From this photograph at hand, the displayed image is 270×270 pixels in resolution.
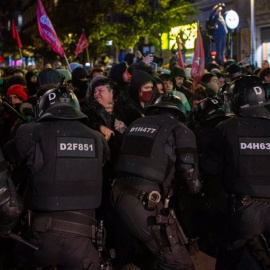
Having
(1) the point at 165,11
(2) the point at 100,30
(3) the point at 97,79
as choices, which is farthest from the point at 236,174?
(2) the point at 100,30

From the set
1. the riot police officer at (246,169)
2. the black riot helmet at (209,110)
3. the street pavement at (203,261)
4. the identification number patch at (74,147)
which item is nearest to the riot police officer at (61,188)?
the identification number patch at (74,147)

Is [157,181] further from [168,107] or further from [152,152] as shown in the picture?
[168,107]

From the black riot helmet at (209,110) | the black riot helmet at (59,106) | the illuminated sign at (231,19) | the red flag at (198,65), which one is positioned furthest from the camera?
the illuminated sign at (231,19)

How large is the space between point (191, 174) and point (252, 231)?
72 centimetres

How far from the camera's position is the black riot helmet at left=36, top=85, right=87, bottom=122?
147 inches

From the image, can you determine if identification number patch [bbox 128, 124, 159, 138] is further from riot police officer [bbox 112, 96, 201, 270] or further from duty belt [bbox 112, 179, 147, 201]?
duty belt [bbox 112, 179, 147, 201]

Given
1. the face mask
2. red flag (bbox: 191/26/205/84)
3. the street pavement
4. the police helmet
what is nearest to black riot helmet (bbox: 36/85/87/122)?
the police helmet

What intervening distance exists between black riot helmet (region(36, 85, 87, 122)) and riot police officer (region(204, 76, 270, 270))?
134cm

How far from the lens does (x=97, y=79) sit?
5547mm

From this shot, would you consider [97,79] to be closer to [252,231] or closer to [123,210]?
[123,210]

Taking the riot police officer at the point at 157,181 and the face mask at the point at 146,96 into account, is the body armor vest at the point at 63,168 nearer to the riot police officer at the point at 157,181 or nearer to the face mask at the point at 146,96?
the riot police officer at the point at 157,181

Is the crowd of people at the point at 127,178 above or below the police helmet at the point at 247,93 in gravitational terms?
below

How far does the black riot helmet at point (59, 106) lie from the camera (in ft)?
12.3

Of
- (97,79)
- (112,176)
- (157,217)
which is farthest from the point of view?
(97,79)
